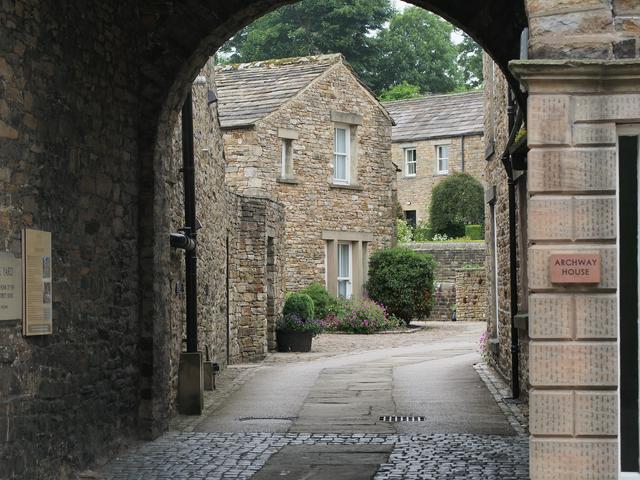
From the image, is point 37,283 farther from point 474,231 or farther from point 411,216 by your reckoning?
point 411,216

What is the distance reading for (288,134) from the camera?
27.5 metres

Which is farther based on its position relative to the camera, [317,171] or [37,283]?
[317,171]

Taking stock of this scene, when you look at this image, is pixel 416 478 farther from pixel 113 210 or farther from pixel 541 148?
pixel 113 210

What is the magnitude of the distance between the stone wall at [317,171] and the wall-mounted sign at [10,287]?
18520 mm

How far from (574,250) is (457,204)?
35.6m

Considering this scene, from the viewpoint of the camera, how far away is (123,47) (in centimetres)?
1103

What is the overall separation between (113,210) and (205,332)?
16.4 feet

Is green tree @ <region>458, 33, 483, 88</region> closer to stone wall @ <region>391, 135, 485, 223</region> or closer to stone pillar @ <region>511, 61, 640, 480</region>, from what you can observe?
stone wall @ <region>391, 135, 485, 223</region>

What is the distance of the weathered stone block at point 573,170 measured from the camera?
7.06 m

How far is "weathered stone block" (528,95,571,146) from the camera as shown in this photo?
7090mm

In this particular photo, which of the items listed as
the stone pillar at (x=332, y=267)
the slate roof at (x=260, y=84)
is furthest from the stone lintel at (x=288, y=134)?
the stone pillar at (x=332, y=267)

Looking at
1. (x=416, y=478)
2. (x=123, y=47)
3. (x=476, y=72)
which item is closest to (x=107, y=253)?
(x=123, y=47)

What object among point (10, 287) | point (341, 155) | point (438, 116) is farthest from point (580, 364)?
point (438, 116)

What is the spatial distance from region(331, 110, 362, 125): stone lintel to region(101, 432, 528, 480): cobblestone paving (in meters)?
17.8
